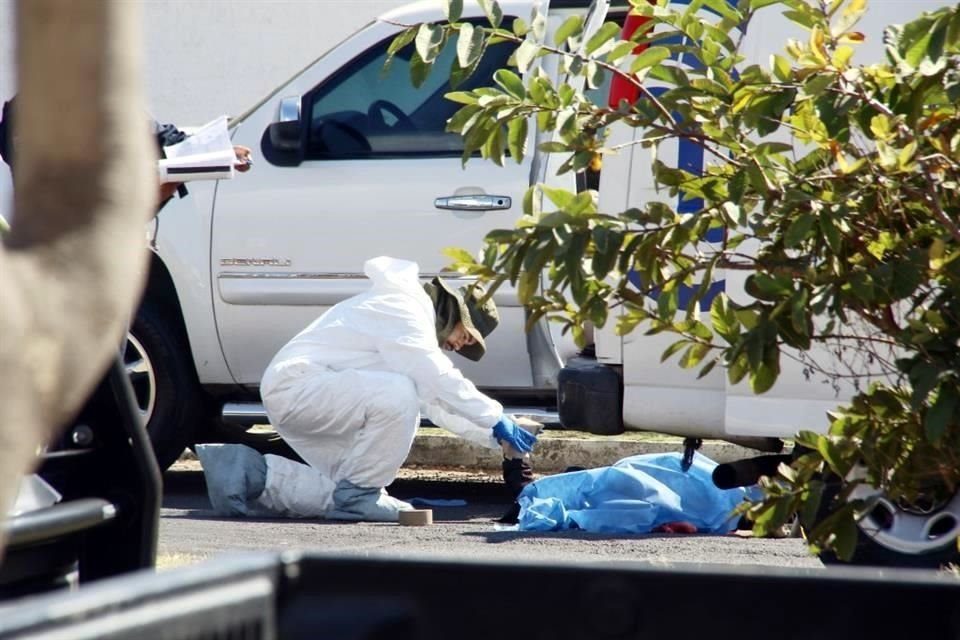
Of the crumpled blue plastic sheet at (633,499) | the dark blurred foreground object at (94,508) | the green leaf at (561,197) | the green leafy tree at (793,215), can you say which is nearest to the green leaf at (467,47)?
the green leafy tree at (793,215)

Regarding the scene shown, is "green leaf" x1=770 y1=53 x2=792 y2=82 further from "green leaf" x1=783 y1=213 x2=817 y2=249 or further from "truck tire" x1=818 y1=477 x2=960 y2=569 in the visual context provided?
"truck tire" x1=818 y1=477 x2=960 y2=569

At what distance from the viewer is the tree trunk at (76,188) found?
664mm

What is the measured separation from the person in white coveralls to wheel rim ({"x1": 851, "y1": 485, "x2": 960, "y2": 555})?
2.58m

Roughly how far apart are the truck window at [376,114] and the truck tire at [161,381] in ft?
3.41

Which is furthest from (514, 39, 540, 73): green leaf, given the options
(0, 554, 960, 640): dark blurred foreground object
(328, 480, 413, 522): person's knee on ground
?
(328, 480, 413, 522): person's knee on ground

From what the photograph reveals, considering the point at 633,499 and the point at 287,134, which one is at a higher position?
the point at 287,134

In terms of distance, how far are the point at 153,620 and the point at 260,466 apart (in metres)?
5.55

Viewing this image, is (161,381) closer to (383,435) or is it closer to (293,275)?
(293,275)

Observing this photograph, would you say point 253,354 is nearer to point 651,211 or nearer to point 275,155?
point 275,155

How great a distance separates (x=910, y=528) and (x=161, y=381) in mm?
3882

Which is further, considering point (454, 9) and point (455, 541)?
point (455, 541)

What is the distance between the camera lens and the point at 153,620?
90cm

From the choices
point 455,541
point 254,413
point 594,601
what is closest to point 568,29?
point 594,601

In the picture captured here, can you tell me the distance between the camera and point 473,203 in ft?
20.7
